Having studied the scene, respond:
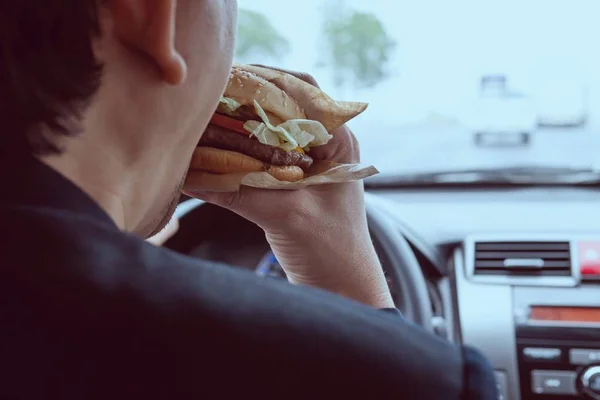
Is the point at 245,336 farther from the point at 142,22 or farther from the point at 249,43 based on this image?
the point at 249,43

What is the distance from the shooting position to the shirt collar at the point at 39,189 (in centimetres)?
62

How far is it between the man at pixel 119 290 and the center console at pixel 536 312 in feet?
5.69

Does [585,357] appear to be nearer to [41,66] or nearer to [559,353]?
[559,353]

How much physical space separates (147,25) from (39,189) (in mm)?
191

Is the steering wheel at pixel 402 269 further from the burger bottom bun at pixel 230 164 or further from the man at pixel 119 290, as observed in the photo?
the man at pixel 119 290

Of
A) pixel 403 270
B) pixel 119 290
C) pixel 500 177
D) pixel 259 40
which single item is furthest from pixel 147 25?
pixel 500 177

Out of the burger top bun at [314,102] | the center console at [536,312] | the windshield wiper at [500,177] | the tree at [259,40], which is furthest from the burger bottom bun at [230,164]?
the windshield wiper at [500,177]

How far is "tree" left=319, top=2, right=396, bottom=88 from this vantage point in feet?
9.16

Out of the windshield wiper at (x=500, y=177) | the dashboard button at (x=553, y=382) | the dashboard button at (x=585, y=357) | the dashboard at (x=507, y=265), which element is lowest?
the dashboard button at (x=553, y=382)

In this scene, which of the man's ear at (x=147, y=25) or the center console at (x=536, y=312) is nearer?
the man's ear at (x=147, y=25)

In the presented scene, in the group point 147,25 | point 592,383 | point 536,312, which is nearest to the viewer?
point 147,25

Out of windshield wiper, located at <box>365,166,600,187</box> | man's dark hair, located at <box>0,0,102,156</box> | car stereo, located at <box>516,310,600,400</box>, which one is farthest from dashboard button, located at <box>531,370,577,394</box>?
man's dark hair, located at <box>0,0,102,156</box>

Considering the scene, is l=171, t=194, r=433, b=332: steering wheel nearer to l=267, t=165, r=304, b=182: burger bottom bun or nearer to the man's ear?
l=267, t=165, r=304, b=182: burger bottom bun

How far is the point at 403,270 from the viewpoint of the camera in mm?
2283
